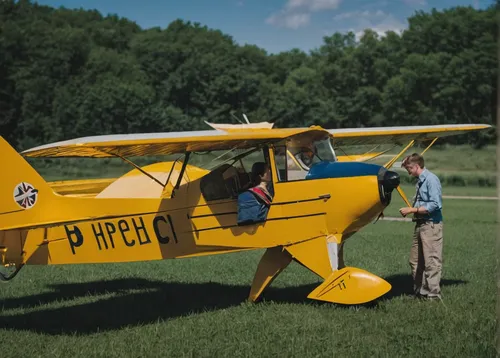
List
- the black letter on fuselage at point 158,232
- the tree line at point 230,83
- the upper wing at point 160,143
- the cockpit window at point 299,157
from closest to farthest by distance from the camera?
1. the upper wing at point 160,143
2. the black letter on fuselage at point 158,232
3. the cockpit window at point 299,157
4. the tree line at point 230,83

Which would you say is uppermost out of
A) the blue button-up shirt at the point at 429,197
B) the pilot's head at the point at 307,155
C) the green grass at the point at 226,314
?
the pilot's head at the point at 307,155

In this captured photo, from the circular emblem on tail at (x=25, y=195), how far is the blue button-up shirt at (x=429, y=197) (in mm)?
5697

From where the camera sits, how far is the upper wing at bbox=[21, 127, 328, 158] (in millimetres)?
8531

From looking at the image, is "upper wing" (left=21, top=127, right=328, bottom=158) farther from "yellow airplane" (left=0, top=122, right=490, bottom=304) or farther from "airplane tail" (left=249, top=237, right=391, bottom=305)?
"airplane tail" (left=249, top=237, right=391, bottom=305)

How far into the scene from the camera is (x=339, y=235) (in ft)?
32.0

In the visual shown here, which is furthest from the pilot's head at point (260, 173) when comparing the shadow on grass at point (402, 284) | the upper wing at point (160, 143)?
the shadow on grass at point (402, 284)

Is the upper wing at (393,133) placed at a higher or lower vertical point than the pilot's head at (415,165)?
higher

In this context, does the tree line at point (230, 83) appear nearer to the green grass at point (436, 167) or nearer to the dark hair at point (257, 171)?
the green grass at point (436, 167)

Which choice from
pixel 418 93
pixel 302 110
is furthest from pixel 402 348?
pixel 418 93

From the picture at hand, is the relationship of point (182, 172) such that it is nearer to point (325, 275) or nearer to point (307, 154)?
point (307, 154)

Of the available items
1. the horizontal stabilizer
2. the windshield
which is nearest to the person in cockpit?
the windshield

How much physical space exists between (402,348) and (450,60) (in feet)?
287

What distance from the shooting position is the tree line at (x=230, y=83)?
81.9 m

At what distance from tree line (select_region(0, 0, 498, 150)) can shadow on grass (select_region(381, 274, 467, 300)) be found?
6144 cm
